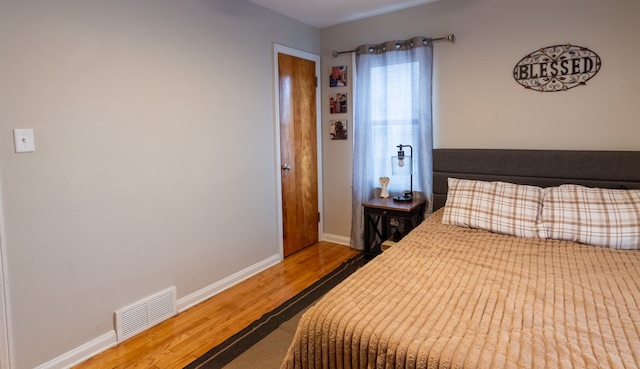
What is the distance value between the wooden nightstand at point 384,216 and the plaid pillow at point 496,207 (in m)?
0.47

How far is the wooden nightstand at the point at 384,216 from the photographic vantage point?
3102 millimetres

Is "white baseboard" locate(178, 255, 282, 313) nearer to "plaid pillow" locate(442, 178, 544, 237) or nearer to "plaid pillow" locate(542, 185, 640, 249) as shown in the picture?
"plaid pillow" locate(442, 178, 544, 237)

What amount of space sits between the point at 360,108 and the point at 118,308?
2589mm

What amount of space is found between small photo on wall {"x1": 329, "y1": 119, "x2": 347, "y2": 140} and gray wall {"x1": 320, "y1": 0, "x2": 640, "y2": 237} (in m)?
0.79

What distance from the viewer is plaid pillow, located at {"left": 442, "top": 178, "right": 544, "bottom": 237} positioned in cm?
235

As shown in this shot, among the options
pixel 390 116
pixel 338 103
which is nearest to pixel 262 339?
pixel 390 116

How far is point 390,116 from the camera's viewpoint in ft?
11.2

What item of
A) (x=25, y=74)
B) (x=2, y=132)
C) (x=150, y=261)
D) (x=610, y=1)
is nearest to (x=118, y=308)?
(x=150, y=261)

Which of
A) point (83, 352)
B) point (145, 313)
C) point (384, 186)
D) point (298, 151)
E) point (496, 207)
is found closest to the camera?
point (83, 352)

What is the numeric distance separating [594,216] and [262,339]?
214 centimetres

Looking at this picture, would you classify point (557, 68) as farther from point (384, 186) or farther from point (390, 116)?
point (384, 186)

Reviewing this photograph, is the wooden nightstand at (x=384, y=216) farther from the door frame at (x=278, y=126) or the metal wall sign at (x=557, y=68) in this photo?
the metal wall sign at (x=557, y=68)

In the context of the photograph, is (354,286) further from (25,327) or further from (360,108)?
(360,108)

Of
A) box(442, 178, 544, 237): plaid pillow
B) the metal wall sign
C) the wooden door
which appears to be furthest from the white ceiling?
box(442, 178, 544, 237): plaid pillow
